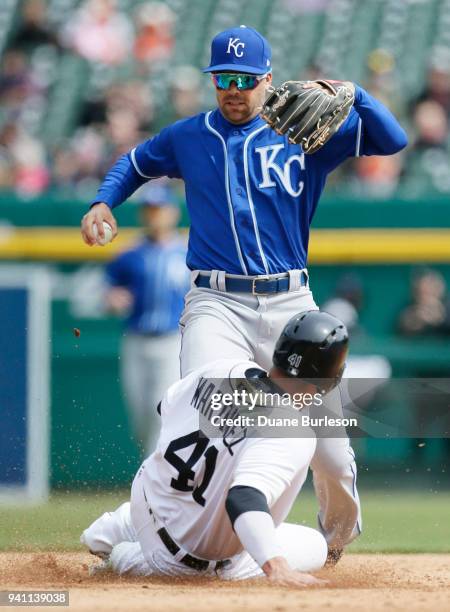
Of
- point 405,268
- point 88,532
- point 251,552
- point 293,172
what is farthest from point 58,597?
point 405,268

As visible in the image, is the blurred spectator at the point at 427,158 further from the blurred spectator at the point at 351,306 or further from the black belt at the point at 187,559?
the black belt at the point at 187,559

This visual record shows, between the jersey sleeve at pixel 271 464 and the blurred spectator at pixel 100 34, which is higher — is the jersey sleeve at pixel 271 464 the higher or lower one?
the lower one

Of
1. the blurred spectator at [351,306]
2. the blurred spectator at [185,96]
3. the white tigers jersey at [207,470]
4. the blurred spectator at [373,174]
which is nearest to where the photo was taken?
the white tigers jersey at [207,470]

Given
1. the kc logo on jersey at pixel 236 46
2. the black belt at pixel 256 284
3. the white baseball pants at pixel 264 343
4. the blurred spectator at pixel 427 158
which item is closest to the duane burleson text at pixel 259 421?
the white baseball pants at pixel 264 343

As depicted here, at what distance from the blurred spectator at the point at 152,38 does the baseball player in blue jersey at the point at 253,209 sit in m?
6.64

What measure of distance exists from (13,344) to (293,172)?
380 cm

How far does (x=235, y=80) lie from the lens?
5211 mm

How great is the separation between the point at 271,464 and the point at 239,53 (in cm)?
191

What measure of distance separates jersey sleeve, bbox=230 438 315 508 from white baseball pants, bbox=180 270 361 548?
0.88 m

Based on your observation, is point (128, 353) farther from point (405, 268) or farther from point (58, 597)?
point (58, 597)

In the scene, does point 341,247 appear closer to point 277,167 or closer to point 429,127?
point 429,127

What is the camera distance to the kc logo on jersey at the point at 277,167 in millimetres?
5223

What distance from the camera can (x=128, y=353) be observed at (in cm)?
876

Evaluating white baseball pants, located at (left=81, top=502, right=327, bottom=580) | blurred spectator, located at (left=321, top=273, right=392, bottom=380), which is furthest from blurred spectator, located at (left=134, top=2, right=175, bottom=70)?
white baseball pants, located at (left=81, top=502, right=327, bottom=580)
